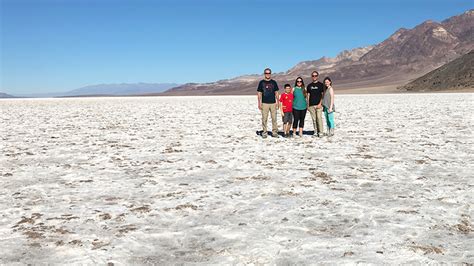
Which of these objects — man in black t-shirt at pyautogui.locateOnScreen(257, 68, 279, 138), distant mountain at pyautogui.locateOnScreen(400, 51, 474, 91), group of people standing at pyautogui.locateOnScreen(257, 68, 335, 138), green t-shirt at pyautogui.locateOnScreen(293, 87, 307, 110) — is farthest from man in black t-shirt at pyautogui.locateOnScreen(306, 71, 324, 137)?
distant mountain at pyautogui.locateOnScreen(400, 51, 474, 91)

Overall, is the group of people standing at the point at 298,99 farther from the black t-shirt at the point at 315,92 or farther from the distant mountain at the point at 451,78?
the distant mountain at the point at 451,78

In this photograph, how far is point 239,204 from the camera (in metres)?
5.94

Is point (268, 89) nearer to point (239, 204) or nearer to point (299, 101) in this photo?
point (299, 101)

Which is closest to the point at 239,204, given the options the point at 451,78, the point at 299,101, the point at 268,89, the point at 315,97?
the point at 268,89

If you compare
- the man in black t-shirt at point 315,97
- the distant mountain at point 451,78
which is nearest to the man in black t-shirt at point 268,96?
the man in black t-shirt at point 315,97

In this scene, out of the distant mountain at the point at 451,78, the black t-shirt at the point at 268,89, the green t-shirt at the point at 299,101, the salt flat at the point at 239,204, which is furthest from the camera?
the distant mountain at the point at 451,78

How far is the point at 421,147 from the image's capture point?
417 inches

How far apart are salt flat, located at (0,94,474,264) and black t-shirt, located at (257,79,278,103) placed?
2245 millimetres

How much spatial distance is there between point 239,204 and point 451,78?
100018mm

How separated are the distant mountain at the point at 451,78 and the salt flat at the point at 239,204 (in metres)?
86.4

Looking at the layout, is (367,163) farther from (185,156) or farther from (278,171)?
(185,156)

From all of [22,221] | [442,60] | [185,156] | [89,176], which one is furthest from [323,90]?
[442,60]

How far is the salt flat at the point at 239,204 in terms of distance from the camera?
432 cm

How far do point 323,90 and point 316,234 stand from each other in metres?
8.79
